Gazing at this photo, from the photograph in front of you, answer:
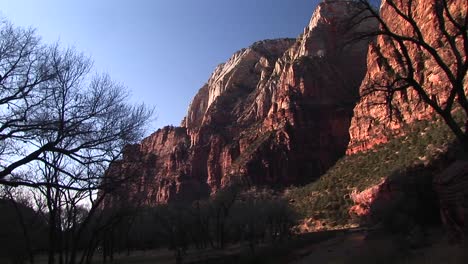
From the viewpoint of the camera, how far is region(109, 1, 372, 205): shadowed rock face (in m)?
102

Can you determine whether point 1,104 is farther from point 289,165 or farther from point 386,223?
point 289,165

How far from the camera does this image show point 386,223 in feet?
74.9

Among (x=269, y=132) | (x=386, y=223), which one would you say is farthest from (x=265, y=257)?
(x=269, y=132)

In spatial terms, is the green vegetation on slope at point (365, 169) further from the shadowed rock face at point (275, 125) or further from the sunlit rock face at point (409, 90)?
the shadowed rock face at point (275, 125)

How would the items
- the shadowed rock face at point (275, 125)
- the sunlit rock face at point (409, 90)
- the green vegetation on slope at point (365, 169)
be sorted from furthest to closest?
the shadowed rock face at point (275, 125)
the sunlit rock face at point (409, 90)
the green vegetation on slope at point (365, 169)

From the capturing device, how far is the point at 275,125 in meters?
109

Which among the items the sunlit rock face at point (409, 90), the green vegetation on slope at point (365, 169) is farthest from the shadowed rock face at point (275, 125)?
the green vegetation on slope at point (365, 169)

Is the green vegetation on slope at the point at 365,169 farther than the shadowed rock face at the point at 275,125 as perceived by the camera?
No

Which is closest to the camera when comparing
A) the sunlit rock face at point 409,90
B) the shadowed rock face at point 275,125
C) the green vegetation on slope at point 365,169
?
the green vegetation on slope at point 365,169

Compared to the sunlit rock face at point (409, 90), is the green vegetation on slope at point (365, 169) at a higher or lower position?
lower

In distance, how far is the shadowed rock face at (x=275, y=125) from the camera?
335 feet

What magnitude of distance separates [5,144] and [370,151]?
221 ft

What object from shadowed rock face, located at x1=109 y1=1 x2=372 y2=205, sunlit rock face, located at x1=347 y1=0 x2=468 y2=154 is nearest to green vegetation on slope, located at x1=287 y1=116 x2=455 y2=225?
sunlit rock face, located at x1=347 y1=0 x2=468 y2=154

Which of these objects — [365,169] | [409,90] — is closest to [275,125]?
[409,90]
